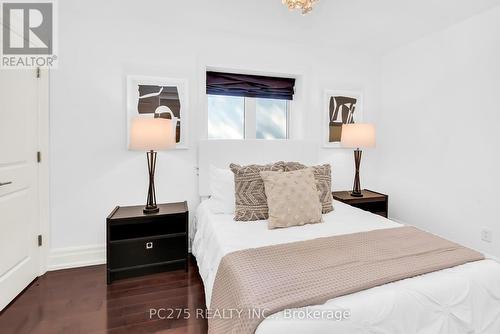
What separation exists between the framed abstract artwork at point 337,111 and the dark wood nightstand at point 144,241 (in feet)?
7.03

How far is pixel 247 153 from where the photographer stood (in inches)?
119

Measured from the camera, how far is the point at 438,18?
2.69 meters

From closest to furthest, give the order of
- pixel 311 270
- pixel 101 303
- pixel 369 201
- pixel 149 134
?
pixel 311 270, pixel 101 303, pixel 149 134, pixel 369 201

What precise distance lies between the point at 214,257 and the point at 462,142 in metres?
2.79

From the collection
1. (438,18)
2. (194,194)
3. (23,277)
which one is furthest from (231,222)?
(438,18)

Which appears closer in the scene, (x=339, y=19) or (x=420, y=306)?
(x=420, y=306)

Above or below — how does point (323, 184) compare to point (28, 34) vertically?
below

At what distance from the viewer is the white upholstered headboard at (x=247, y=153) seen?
2.90 m

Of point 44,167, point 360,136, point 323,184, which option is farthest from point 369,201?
point 44,167

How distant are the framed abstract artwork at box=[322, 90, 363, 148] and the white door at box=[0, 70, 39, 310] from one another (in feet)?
10.3

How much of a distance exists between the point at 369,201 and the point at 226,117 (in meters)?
2.04

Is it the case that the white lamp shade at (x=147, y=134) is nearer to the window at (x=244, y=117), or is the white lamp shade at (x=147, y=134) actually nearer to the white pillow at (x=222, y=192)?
the white pillow at (x=222, y=192)

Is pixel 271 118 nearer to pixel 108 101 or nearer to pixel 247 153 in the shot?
pixel 247 153

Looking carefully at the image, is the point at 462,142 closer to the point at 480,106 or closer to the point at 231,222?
the point at 480,106
